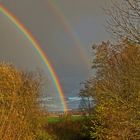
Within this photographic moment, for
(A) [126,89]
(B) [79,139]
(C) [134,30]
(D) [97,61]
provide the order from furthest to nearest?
(B) [79,139], (D) [97,61], (A) [126,89], (C) [134,30]

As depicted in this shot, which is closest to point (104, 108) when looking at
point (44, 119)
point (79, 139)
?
point (44, 119)

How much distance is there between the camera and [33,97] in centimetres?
2908

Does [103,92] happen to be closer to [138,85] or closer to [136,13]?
[138,85]

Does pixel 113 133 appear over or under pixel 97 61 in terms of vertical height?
under

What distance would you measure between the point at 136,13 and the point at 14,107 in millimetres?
3938

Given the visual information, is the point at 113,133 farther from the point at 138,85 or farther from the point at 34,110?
the point at 34,110

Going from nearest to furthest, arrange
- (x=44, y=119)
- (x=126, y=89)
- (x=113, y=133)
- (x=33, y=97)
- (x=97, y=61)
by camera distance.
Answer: (x=126, y=89) < (x=113, y=133) < (x=97, y=61) < (x=33, y=97) < (x=44, y=119)

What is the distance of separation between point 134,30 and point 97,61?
15313 mm

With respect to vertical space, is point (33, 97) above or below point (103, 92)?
above

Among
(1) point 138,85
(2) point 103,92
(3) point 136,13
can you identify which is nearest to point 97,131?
(2) point 103,92

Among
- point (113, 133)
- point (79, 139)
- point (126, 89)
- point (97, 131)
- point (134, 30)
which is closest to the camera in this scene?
point (134, 30)

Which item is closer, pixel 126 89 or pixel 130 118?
pixel 130 118

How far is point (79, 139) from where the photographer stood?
37.4 m

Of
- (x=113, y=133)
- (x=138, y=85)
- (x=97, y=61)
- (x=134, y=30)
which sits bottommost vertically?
(x=113, y=133)
